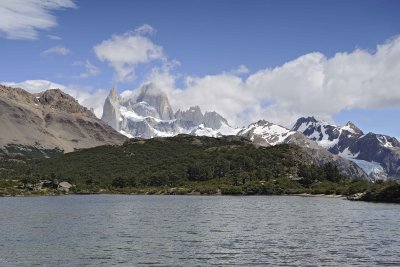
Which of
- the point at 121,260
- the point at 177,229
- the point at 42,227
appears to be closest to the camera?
the point at 121,260

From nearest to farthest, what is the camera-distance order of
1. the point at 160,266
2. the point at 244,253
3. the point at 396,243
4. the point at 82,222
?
the point at 160,266, the point at 244,253, the point at 396,243, the point at 82,222

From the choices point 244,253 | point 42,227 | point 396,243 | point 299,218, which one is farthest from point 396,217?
point 42,227

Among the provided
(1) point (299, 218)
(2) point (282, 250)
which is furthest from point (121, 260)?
(1) point (299, 218)

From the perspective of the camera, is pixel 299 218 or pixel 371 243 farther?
pixel 299 218

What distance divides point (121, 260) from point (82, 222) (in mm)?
47153

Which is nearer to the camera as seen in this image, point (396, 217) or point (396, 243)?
point (396, 243)

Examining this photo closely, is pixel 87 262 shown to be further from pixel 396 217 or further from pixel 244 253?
pixel 396 217

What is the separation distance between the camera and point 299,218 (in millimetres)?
103562

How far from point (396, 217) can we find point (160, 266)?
68.0 metres

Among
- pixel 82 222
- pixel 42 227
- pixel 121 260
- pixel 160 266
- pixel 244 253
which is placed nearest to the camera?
pixel 160 266

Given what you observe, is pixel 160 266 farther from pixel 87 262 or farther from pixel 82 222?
pixel 82 222

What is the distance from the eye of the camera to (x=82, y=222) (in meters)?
99.2

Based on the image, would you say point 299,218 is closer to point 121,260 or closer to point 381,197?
point 121,260

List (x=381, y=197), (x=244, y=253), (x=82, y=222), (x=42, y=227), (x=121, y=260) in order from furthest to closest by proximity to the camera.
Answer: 1. (x=381, y=197)
2. (x=82, y=222)
3. (x=42, y=227)
4. (x=244, y=253)
5. (x=121, y=260)
